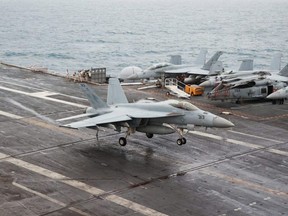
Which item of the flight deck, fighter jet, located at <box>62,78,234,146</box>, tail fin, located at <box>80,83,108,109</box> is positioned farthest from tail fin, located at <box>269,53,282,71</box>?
tail fin, located at <box>80,83,108,109</box>

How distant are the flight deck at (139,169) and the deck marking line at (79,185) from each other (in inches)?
1.8

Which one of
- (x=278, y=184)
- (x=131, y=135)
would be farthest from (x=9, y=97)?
(x=278, y=184)

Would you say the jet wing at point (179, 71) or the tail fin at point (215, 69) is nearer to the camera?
the tail fin at point (215, 69)

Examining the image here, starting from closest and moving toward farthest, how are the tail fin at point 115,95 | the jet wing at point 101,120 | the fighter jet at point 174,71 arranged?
1. the jet wing at point 101,120
2. the tail fin at point 115,95
3. the fighter jet at point 174,71

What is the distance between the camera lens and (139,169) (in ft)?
85.1

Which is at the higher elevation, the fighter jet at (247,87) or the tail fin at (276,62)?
the tail fin at (276,62)

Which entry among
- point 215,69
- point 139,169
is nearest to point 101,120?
point 139,169

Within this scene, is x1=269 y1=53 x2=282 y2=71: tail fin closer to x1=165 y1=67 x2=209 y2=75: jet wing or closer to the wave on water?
x1=165 y1=67 x2=209 y2=75: jet wing

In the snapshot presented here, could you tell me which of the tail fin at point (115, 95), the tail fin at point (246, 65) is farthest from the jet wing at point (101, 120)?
the tail fin at point (246, 65)

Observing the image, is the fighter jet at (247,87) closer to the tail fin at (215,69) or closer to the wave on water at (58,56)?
the tail fin at (215,69)

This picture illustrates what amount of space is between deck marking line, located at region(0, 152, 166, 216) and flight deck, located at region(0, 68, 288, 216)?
46 millimetres

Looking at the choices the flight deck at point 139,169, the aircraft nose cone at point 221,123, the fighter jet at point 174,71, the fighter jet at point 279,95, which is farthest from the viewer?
the fighter jet at point 174,71

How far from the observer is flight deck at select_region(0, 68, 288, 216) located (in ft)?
70.1

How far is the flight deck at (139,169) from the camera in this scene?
21.4m
